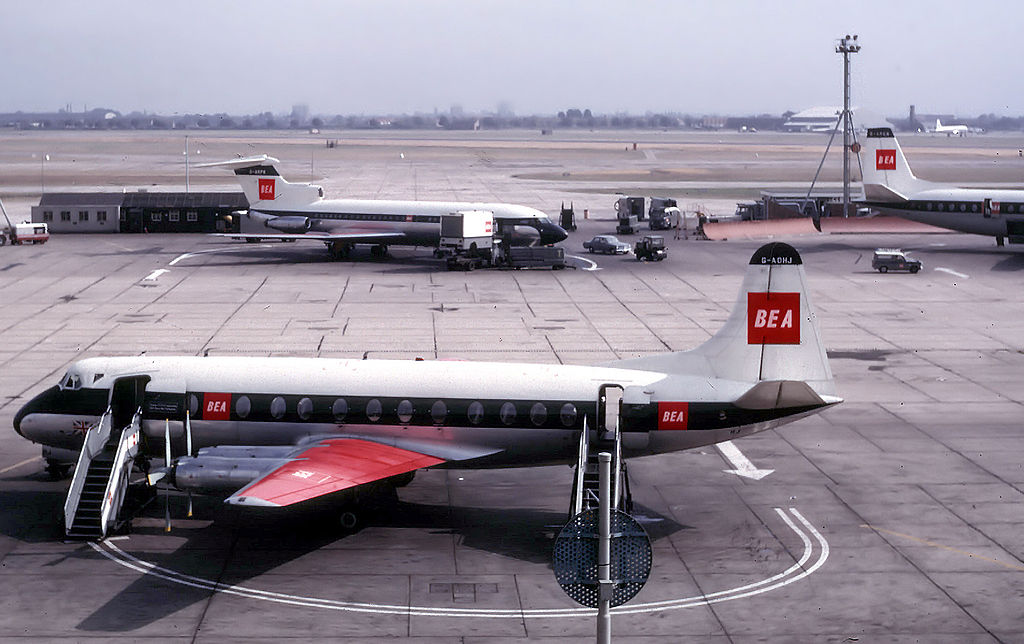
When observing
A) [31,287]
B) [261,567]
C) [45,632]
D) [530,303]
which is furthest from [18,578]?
[31,287]

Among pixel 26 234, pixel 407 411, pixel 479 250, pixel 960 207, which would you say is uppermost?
pixel 960 207

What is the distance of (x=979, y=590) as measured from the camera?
2750cm

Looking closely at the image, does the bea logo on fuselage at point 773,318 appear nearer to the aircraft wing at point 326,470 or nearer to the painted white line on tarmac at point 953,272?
the aircraft wing at point 326,470

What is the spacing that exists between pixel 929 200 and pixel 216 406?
7179 centimetres

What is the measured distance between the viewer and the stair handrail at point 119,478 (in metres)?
30.4

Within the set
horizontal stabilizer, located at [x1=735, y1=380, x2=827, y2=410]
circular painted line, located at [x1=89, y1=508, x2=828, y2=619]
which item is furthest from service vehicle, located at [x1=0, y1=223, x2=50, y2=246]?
horizontal stabilizer, located at [x1=735, y1=380, x2=827, y2=410]

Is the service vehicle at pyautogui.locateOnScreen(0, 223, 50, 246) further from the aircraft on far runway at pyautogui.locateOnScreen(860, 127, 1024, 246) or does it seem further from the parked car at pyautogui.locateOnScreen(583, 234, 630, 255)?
the aircraft on far runway at pyautogui.locateOnScreen(860, 127, 1024, 246)

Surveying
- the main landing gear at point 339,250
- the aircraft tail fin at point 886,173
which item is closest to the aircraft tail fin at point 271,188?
the main landing gear at point 339,250

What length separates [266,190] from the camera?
92000 millimetres

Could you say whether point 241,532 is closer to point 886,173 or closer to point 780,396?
point 780,396

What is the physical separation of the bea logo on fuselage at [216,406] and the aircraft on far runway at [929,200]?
69.1 m

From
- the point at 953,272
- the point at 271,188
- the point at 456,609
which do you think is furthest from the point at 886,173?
the point at 456,609

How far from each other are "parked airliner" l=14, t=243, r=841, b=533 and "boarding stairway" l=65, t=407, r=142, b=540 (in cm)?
8

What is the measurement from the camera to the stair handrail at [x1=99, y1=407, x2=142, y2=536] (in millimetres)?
30422
